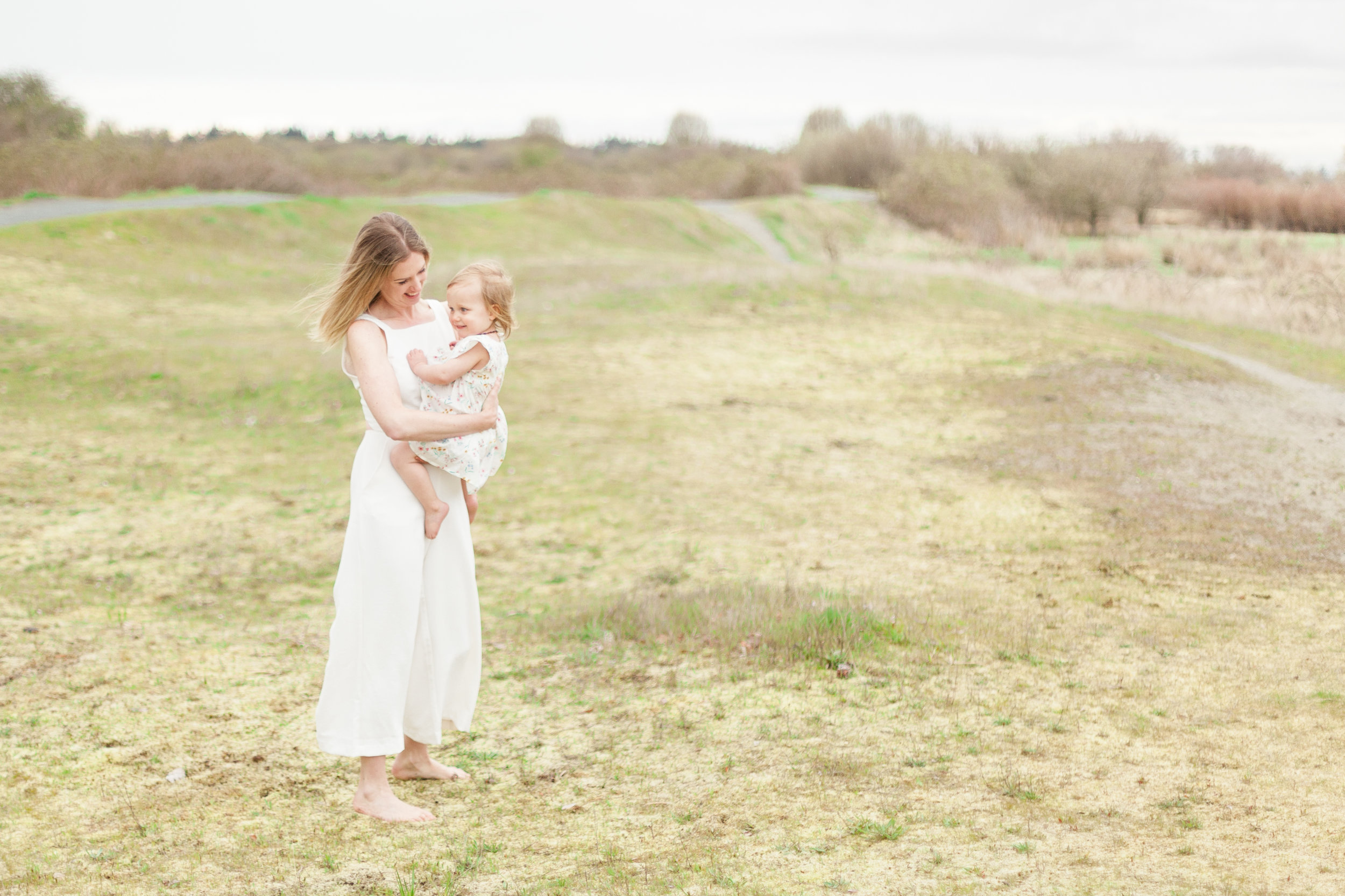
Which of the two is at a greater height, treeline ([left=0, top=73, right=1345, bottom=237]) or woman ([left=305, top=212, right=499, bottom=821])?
treeline ([left=0, top=73, right=1345, bottom=237])

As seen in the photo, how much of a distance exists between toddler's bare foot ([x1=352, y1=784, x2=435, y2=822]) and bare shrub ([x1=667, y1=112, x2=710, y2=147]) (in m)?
87.6

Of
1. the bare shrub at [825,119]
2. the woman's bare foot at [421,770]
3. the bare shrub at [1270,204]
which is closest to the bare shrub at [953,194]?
the bare shrub at [1270,204]

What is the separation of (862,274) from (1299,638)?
16.8 meters

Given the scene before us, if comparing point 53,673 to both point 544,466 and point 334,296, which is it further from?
point 544,466

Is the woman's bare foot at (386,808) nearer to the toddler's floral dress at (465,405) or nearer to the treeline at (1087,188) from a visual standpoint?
the toddler's floral dress at (465,405)

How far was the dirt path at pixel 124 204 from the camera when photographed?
75.7 ft

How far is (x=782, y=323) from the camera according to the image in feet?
60.6

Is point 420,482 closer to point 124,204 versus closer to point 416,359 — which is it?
point 416,359

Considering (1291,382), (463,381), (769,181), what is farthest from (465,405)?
(769,181)

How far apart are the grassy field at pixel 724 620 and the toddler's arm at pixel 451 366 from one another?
170cm

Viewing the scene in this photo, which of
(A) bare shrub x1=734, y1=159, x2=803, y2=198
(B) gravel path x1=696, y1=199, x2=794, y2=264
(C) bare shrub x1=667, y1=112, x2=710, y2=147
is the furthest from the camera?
(C) bare shrub x1=667, y1=112, x2=710, y2=147


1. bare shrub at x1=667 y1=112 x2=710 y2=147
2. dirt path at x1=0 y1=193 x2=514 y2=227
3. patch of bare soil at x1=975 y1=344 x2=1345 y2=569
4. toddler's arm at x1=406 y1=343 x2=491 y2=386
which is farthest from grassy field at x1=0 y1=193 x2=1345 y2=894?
bare shrub at x1=667 y1=112 x2=710 y2=147

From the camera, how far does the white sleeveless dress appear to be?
4.09 meters

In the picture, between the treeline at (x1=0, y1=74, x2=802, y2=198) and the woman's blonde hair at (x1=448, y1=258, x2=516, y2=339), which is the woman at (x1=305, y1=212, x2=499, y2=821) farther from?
the treeline at (x1=0, y1=74, x2=802, y2=198)
